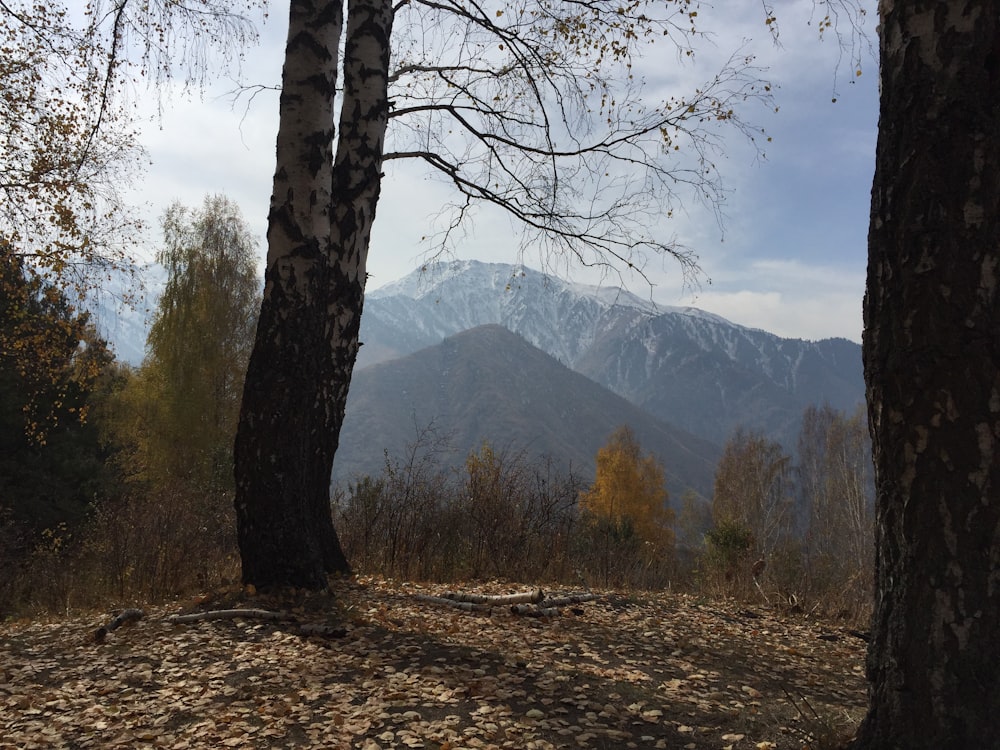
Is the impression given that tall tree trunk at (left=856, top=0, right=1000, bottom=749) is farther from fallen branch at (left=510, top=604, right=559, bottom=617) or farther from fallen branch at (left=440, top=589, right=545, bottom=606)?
fallen branch at (left=440, top=589, right=545, bottom=606)

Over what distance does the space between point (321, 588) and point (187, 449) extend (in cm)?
1925

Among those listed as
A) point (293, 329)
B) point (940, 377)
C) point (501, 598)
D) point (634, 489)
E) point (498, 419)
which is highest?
point (498, 419)

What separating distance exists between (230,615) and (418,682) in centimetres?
162

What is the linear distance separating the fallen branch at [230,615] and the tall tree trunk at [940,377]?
10.8 ft

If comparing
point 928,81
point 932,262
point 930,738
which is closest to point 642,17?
point 928,81

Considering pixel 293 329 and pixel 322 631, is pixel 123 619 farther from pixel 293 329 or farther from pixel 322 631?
pixel 293 329

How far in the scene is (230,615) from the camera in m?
4.19

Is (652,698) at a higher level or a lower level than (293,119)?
lower

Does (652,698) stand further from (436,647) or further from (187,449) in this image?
(187,449)

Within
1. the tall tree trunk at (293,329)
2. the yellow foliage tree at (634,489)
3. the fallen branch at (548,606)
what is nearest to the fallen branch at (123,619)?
the tall tree trunk at (293,329)

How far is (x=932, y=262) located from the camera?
6.30 feet

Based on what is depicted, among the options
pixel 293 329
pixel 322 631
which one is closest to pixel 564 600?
pixel 322 631

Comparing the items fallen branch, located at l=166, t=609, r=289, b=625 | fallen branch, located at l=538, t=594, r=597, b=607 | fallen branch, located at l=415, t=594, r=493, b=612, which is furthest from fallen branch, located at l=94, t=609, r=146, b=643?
fallen branch, located at l=538, t=594, r=597, b=607

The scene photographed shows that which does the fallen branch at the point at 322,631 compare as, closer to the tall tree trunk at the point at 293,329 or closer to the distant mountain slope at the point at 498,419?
the tall tree trunk at the point at 293,329
